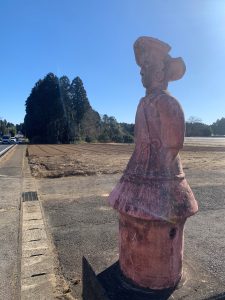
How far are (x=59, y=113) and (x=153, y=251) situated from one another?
2326 inches

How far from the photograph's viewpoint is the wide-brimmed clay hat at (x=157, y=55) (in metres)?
2.78

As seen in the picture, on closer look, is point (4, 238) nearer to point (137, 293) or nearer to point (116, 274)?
point (116, 274)

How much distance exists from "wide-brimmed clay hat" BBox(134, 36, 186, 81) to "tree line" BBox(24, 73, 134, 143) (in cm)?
5740

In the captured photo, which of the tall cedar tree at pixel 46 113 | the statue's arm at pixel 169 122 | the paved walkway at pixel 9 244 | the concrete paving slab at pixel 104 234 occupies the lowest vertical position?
the paved walkway at pixel 9 244

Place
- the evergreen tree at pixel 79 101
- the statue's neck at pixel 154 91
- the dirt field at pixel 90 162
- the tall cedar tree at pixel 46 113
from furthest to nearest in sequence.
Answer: the evergreen tree at pixel 79 101 < the tall cedar tree at pixel 46 113 < the dirt field at pixel 90 162 < the statue's neck at pixel 154 91

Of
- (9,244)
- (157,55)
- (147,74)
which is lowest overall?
(9,244)

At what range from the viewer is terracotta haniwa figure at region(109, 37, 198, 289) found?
269 cm

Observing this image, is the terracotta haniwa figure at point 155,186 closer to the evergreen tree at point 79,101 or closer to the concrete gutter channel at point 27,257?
the concrete gutter channel at point 27,257

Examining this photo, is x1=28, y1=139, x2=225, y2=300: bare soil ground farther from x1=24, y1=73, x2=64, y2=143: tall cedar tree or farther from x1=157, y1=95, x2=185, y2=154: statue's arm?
x1=24, y1=73, x2=64, y2=143: tall cedar tree

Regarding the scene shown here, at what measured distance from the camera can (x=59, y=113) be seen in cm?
6050

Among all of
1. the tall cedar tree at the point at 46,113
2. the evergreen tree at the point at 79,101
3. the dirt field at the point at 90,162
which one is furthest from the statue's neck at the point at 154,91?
the evergreen tree at the point at 79,101

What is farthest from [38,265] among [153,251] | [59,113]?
[59,113]

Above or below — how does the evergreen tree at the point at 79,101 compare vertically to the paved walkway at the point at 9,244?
above

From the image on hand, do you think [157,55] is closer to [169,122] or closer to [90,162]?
[169,122]
